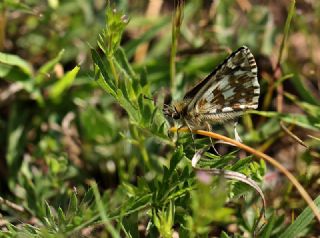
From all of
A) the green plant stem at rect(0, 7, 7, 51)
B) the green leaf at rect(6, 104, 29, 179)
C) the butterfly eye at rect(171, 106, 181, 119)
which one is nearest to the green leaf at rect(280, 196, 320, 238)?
the butterfly eye at rect(171, 106, 181, 119)

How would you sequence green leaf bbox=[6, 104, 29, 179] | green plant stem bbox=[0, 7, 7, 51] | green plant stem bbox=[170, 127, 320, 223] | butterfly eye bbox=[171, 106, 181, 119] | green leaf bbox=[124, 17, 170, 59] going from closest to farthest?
green plant stem bbox=[170, 127, 320, 223], butterfly eye bbox=[171, 106, 181, 119], green leaf bbox=[6, 104, 29, 179], green plant stem bbox=[0, 7, 7, 51], green leaf bbox=[124, 17, 170, 59]

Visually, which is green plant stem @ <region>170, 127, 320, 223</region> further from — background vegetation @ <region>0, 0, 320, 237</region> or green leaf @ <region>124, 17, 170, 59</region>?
green leaf @ <region>124, 17, 170, 59</region>

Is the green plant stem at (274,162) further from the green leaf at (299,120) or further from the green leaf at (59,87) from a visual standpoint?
the green leaf at (59,87)

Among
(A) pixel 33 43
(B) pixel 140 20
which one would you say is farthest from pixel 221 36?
(A) pixel 33 43

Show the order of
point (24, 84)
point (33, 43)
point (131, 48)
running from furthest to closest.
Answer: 1. point (33, 43)
2. point (131, 48)
3. point (24, 84)

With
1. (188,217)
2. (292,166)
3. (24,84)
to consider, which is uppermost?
(24,84)

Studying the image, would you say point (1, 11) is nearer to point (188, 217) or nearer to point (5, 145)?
point (5, 145)
